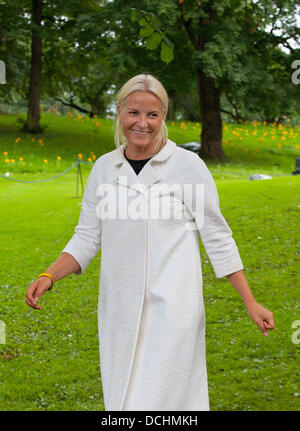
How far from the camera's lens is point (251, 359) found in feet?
22.2

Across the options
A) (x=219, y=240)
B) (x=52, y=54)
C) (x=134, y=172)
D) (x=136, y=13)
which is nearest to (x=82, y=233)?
(x=134, y=172)

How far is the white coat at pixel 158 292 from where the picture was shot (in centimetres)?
298

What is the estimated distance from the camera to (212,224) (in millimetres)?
3102

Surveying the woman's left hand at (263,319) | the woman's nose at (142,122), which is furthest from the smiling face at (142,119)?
the woman's left hand at (263,319)

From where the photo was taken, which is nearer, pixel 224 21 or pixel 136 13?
pixel 136 13

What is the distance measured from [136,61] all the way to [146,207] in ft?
63.8

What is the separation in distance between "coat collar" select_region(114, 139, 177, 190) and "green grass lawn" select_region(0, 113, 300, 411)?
316 centimetres

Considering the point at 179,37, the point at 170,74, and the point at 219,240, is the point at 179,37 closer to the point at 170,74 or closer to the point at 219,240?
the point at 170,74

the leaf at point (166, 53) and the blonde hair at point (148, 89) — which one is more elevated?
the leaf at point (166, 53)

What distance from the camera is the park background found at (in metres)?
6.39

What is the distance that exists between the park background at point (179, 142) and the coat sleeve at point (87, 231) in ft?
3.07

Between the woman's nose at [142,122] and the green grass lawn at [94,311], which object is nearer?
the woman's nose at [142,122]

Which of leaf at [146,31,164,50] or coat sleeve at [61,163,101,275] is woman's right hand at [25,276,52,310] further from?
leaf at [146,31,164,50]

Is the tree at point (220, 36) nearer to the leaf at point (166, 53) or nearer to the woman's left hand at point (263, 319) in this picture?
the leaf at point (166, 53)
